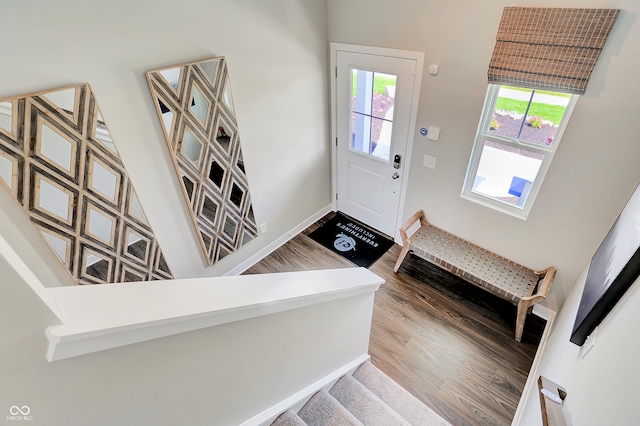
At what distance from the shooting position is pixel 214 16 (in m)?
2.12

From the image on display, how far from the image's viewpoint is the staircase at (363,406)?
158 cm

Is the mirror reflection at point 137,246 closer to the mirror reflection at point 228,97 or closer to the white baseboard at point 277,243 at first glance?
the white baseboard at point 277,243

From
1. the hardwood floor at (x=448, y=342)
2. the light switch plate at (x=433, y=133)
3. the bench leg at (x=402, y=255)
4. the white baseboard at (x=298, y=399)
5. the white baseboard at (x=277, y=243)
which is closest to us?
the white baseboard at (x=298, y=399)

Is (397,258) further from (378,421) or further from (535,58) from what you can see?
(535,58)

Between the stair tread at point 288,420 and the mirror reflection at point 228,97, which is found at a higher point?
the mirror reflection at point 228,97

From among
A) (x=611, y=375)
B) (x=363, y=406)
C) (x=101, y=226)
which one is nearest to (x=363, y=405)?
(x=363, y=406)

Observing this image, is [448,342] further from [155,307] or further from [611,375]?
[155,307]

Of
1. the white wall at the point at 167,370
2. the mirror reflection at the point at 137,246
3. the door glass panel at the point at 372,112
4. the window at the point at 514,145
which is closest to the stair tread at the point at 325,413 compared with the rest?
the white wall at the point at 167,370

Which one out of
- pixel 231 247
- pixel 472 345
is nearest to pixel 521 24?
pixel 472 345

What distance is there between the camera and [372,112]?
3072 mm

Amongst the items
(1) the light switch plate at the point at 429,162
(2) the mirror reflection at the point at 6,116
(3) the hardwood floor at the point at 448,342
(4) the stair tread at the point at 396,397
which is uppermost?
(2) the mirror reflection at the point at 6,116

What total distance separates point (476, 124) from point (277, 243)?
2.28 m

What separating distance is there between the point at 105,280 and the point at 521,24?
3222mm

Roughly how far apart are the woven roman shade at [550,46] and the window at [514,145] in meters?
Answer: 0.16
